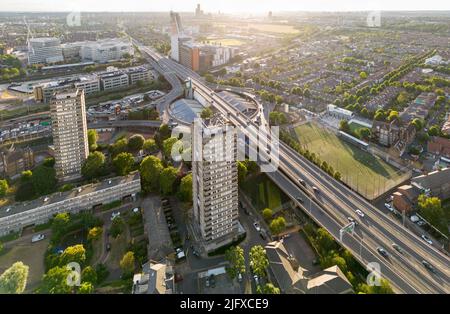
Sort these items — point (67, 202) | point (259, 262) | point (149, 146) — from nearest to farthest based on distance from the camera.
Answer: point (259, 262) → point (67, 202) → point (149, 146)

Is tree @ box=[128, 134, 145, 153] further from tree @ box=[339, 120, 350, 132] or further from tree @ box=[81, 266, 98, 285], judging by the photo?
tree @ box=[339, 120, 350, 132]

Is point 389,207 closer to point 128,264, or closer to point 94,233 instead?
point 128,264

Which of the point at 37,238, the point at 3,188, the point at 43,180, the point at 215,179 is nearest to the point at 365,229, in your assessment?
the point at 215,179

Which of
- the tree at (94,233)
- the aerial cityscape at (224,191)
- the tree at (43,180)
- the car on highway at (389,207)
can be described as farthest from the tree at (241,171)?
the tree at (43,180)

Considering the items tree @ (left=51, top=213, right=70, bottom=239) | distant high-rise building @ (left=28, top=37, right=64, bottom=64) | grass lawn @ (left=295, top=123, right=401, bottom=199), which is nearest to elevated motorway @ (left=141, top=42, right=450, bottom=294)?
grass lawn @ (left=295, top=123, right=401, bottom=199)

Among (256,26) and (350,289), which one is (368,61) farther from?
(256,26)
